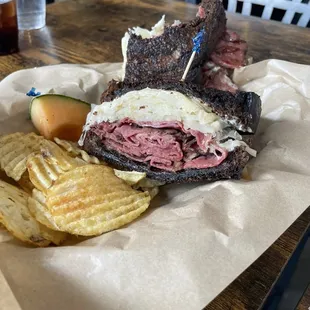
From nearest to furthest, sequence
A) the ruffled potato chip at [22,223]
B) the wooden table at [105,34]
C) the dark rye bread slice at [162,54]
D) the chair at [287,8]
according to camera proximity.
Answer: the ruffled potato chip at [22,223]
the dark rye bread slice at [162,54]
the wooden table at [105,34]
the chair at [287,8]

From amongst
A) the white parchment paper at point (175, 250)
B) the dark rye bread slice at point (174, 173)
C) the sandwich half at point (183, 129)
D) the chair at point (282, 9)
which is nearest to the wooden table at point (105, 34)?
the chair at point (282, 9)

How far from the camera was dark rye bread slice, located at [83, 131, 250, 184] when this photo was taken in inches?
50.3

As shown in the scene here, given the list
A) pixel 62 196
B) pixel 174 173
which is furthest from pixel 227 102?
pixel 62 196

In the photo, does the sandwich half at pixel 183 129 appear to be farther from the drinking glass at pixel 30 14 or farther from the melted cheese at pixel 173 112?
the drinking glass at pixel 30 14

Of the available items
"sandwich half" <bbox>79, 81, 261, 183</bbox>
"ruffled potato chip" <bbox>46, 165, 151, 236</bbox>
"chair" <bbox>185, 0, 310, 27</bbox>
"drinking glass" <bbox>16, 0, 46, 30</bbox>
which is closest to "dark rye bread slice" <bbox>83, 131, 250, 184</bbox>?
"sandwich half" <bbox>79, 81, 261, 183</bbox>

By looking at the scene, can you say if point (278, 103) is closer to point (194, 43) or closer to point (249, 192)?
point (194, 43)

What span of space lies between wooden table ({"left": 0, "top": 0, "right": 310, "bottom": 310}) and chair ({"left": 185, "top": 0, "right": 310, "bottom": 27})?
0.61 m

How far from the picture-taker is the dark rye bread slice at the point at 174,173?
1.28 m

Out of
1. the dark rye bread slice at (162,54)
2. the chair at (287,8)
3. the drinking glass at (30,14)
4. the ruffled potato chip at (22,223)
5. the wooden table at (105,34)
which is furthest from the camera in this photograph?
the chair at (287,8)

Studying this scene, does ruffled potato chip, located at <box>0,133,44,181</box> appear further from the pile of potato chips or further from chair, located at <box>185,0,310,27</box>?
chair, located at <box>185,0,310,27</box>

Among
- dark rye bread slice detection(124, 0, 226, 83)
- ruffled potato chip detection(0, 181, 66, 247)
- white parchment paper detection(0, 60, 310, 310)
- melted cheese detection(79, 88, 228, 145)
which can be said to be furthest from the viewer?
dark rye bread slice detection(124, 0, 226, 83)

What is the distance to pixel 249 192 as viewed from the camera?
1.21m

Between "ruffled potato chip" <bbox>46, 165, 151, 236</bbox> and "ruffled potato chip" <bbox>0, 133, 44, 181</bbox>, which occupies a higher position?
"ruffled potato chip" <bbox>46, 165, 151, 236</bbox>

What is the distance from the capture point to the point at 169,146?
4.25 ft
